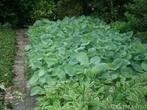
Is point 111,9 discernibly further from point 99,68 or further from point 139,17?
point 99,68

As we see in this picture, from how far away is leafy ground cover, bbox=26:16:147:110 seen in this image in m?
4.90

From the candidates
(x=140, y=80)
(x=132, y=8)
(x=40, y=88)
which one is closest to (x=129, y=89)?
(x=140, y=80)

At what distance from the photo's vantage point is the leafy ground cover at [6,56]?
283 inches

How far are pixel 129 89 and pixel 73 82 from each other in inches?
37.2

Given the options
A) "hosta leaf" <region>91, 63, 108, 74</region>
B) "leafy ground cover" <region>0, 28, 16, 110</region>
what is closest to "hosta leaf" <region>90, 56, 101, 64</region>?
"hosta leaf" <region>91, 63, 108, 74</region>

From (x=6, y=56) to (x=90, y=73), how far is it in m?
3.66

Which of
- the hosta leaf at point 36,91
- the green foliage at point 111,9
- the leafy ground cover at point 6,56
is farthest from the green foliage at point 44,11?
the hosta leaf at point 36,91

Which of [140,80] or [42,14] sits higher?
[140,80]

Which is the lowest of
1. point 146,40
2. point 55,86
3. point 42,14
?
point 42,14

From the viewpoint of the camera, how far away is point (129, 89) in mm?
5074

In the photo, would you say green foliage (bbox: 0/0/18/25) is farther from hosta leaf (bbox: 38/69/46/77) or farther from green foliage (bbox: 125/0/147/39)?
hosta leaf (bbox: 38/69/46/77)

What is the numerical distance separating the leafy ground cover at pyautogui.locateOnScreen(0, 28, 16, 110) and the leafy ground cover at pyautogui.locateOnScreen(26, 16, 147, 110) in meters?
0.53

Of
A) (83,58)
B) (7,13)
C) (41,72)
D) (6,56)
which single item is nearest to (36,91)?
(41,72)

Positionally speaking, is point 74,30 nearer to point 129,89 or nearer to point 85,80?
point 85,80
